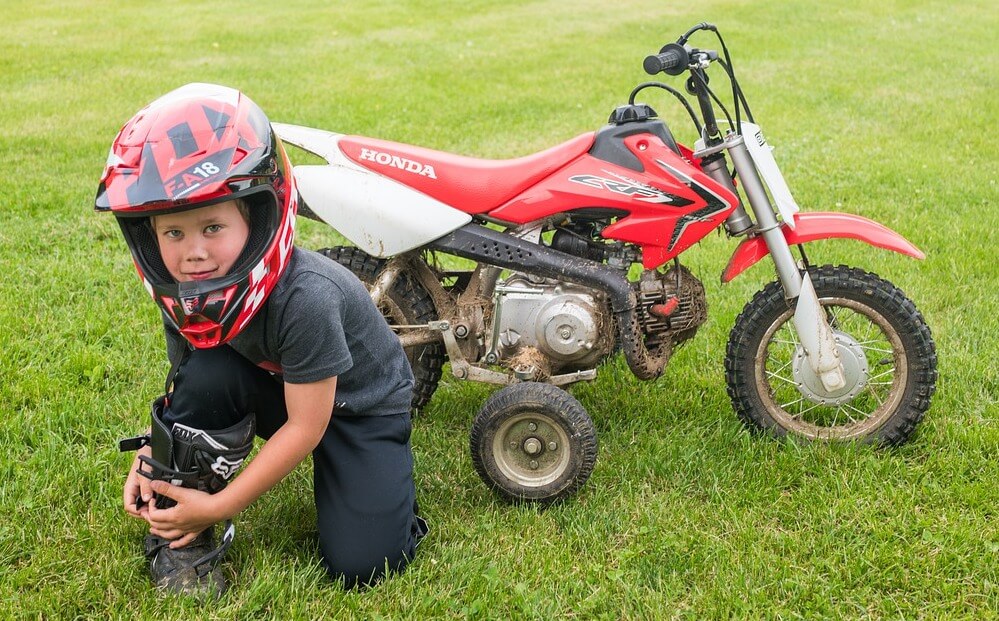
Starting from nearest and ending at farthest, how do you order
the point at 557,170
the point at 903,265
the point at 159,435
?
the point at 159,435 < the point at 557,170 < the point at 903,265

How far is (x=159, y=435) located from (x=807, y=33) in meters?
13.0

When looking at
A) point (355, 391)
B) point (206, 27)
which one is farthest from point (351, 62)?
point (355, 391)

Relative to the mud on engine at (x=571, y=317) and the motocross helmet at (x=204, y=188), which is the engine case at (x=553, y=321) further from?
the motocross helmet at (x=204, y=188)

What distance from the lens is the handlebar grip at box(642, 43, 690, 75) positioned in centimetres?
336

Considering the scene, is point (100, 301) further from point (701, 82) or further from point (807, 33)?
point (807, 33)

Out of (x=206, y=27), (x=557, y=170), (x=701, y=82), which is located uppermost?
(x=701, y=82)

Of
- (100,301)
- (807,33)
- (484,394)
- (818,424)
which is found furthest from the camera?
(807,33)

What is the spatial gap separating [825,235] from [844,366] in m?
0.49

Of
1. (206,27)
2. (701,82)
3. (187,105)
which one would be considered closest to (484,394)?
(701,82)

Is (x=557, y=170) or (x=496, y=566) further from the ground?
(x=557, y=170)

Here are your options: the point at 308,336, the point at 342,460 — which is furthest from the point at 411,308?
the point at 308,336

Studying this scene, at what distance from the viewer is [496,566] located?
302cm

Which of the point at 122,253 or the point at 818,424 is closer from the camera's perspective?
the point at 818,424

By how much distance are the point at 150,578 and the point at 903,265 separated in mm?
4222
